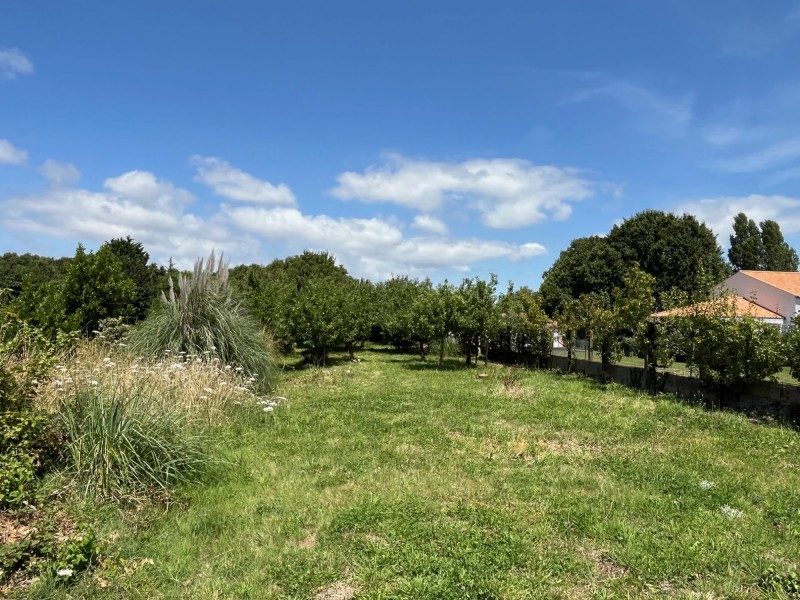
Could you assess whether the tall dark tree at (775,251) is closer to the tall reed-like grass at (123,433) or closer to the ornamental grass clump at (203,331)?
the ornamental grass clump at (203,331)

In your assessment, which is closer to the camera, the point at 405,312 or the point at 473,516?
the point at 473,516

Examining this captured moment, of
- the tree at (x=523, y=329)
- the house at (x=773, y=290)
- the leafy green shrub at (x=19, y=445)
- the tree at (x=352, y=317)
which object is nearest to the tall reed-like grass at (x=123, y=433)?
the leafy green shrub at (x=19, y=445)

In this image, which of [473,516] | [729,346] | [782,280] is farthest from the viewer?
[782,280]

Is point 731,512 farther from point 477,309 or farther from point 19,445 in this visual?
point 477,309

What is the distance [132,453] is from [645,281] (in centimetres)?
1086

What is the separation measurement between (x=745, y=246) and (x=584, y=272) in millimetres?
20447

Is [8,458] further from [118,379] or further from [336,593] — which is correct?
[336,593]

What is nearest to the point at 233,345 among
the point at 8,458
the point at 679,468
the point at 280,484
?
the point at 280,484

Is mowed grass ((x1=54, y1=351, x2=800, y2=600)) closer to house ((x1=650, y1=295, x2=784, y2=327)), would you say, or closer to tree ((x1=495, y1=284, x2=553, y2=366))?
house ((x1=650, y1=295, x2=784, y2=327))

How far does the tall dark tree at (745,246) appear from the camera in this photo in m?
43.2

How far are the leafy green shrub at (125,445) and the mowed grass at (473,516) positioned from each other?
1.05 feet

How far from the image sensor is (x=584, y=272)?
110ft

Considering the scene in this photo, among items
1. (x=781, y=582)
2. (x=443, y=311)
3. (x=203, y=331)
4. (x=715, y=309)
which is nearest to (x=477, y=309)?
(x=443, y=311)

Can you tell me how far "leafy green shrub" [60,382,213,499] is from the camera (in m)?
4.29
